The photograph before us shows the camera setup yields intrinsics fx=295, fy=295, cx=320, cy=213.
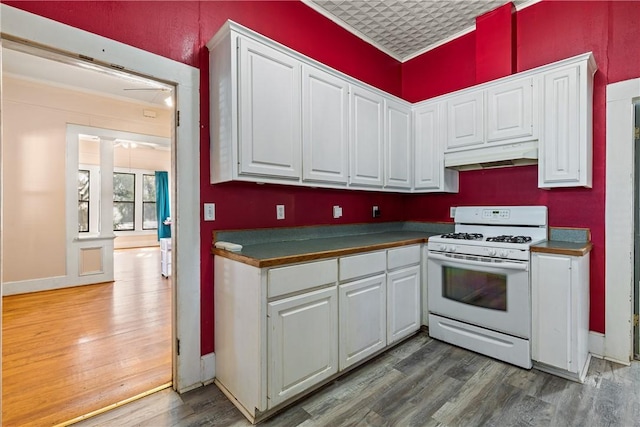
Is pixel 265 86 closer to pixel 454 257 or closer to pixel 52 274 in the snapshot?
pixel 454 257

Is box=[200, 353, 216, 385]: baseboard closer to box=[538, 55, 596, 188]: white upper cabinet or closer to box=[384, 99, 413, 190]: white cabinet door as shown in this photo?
box=[384, 99, 413, 190]: white cabinet door

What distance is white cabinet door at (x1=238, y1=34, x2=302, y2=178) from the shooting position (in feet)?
6.26

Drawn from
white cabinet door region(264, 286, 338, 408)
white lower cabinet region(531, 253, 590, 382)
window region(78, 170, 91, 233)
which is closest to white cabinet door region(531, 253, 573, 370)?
white lower cabinet region(531, 253, 590, 382)

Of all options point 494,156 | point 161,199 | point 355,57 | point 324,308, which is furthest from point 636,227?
point 161,199

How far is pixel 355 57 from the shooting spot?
126 inches

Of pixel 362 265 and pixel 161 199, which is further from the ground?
pixel 161 199

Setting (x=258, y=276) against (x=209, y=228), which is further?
(x=209, y=228)

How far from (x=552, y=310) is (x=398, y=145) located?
75.1 inches

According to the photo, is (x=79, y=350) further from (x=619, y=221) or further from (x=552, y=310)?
(x=619, y=221)

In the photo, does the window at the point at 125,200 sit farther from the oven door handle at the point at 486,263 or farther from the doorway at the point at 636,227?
the doorway at the point at 636,227

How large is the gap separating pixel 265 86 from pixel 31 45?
3.95 feet

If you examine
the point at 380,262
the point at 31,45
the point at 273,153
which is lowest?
the point at 380,262

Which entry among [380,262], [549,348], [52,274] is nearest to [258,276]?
[380,262]

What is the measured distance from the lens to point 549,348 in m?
2.11
